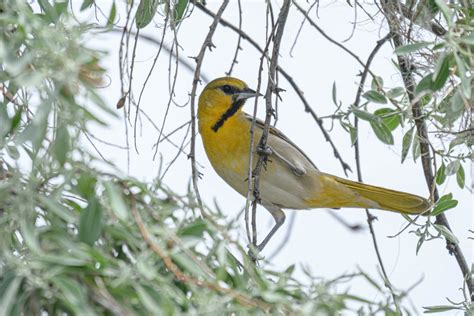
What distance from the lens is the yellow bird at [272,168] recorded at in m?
3.14

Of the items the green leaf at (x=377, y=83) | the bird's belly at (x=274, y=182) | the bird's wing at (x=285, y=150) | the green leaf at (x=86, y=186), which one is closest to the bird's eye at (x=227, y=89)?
the bird's wing at (x=285, y=150)

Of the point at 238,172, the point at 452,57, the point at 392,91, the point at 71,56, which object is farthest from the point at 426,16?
the point at 71,56

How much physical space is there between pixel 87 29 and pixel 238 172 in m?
1.68

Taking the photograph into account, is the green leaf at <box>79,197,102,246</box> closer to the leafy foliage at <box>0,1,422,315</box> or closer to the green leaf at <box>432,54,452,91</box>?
the leafy foliage at <box>0,1,422,315</box>

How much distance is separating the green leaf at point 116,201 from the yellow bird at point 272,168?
177cm

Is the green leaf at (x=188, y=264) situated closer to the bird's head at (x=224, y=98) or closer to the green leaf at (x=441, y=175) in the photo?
the green leaf at (x=441, y=175)

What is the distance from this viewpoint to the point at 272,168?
10.6ft

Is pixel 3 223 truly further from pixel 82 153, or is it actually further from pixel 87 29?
pixel 87 29

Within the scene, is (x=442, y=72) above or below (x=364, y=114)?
below

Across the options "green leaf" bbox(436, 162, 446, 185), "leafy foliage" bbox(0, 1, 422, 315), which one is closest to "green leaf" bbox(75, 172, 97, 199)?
"leafy foliage" bbox(0, 1, 422, 315)

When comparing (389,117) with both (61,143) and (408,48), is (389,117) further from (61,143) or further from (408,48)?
(61,143)

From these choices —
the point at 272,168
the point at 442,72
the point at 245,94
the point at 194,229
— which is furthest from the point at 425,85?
the point at 245,94

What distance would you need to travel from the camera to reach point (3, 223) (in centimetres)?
140

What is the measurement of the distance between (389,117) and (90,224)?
4.40 ft
